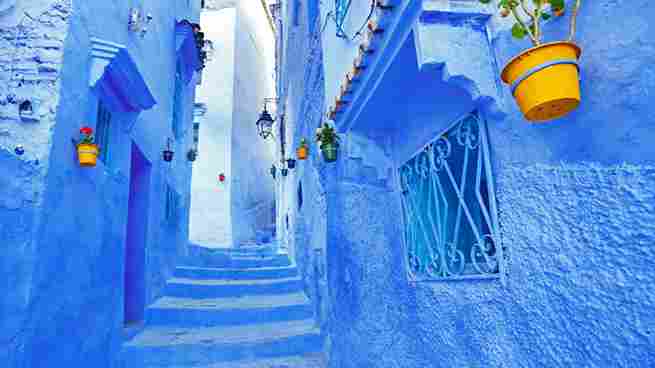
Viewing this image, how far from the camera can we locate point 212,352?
160 inches

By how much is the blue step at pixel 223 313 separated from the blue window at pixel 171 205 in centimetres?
155

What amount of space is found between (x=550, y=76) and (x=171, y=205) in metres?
6.47

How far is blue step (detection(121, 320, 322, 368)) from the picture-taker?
3961mm

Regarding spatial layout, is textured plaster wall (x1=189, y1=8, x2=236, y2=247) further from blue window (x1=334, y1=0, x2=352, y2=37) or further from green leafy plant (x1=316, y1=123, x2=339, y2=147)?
blue window (x1=334, y1=0, x2=352, y2=37)

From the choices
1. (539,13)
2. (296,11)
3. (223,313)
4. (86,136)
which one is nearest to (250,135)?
(296,11)

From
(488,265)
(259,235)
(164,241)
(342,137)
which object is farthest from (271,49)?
(488,265)

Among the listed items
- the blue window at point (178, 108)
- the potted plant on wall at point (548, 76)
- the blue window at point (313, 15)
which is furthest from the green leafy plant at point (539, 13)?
the blue window at point (178, 108)

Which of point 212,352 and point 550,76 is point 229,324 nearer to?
point 212,352

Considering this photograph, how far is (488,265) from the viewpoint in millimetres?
1767

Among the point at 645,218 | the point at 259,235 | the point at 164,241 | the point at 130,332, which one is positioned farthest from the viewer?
the point at 259,235

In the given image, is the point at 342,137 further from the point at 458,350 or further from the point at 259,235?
the point at 259,235

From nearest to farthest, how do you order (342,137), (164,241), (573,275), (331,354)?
1. (573,275)
2. (342,137)
3. (331,354)
4. (164,241)

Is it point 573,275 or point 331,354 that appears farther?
point 331,354

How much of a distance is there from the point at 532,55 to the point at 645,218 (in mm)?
550
